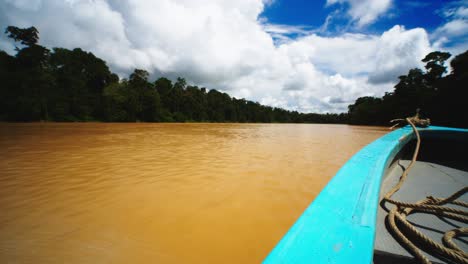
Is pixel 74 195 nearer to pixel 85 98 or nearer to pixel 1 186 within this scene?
pixel 1 186

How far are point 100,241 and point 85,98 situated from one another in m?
41.6

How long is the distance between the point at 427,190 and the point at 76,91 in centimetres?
4474

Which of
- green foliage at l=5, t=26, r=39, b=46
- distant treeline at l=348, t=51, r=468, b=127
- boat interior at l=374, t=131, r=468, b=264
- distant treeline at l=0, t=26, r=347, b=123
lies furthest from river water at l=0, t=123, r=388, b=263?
green foliage at l=5, t=26, r=39, b=46

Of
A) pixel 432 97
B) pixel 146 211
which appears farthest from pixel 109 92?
pixel 432 97

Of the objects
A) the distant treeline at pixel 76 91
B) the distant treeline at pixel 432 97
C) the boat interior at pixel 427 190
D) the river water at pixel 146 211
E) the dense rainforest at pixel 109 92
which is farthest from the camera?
the distant treeline at pixel 76 91

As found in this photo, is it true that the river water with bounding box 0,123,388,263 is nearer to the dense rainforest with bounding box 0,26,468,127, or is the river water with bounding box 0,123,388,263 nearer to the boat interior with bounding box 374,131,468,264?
the boat interior with bounding box 374,131,468,264

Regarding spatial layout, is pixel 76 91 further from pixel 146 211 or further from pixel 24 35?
pixel 146 211

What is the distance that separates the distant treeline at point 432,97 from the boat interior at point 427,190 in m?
24.1

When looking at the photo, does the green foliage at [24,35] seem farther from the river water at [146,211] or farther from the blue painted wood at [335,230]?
the blue painted wood at [335,230]

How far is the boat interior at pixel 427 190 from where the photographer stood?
3.05 feet

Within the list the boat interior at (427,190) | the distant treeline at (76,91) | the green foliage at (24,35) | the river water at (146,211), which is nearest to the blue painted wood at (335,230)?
the boat interior at (427,190)

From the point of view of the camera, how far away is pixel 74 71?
3678cm

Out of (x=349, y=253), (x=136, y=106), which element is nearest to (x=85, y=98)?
(x=136, y=106)

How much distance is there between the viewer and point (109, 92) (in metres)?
35.1
